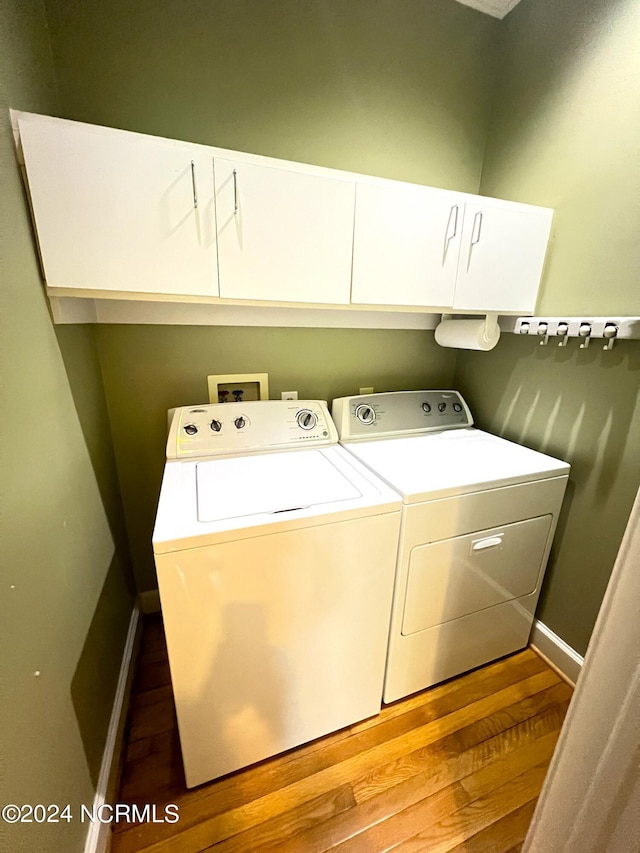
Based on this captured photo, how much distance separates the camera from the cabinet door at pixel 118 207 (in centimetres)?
86

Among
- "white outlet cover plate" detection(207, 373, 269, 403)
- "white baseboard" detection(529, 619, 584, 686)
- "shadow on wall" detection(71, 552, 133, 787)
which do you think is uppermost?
"white outlet cover plate" detection(207, 373, 269, 403)

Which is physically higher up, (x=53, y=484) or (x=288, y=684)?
(x=53, y=484)

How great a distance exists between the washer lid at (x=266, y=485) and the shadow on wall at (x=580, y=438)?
960 mm

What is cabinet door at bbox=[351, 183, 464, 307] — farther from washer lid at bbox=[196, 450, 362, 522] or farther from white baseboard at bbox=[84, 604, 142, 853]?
white baseboard at bbox=[84, 604, 142, 853]

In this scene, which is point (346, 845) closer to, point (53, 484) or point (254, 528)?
point (254, 528)

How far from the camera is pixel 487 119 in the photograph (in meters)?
1.63

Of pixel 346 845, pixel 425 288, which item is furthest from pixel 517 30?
pixel 346 845

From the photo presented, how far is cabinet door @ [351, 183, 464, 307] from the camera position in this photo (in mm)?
1204

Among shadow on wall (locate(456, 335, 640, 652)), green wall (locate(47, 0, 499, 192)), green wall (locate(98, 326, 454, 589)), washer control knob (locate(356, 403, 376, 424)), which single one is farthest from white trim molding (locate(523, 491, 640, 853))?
green wall (locate(47, 0, 499, 192))

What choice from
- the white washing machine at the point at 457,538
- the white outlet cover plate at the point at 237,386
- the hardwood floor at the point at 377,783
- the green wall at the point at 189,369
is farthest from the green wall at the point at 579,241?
the white outlet cover plate at the point at 237,386

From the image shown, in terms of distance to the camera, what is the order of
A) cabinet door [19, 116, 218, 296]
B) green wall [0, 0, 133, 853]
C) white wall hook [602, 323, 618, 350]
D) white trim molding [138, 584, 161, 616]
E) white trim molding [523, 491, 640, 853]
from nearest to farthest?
white trim molding [523, 491, 640, 853], green wall [0, 0, 133, 853], cabinet door [19, 116, 218, 296], white wall hook [602, 323, 618, 350], white trim molding [138, 584, 161, 616]

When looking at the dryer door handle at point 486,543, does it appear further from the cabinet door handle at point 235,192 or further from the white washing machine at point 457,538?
the cabinet door handle at point 235,192

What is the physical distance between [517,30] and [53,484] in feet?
7.95

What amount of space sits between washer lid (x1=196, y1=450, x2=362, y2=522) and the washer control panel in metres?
0.07
